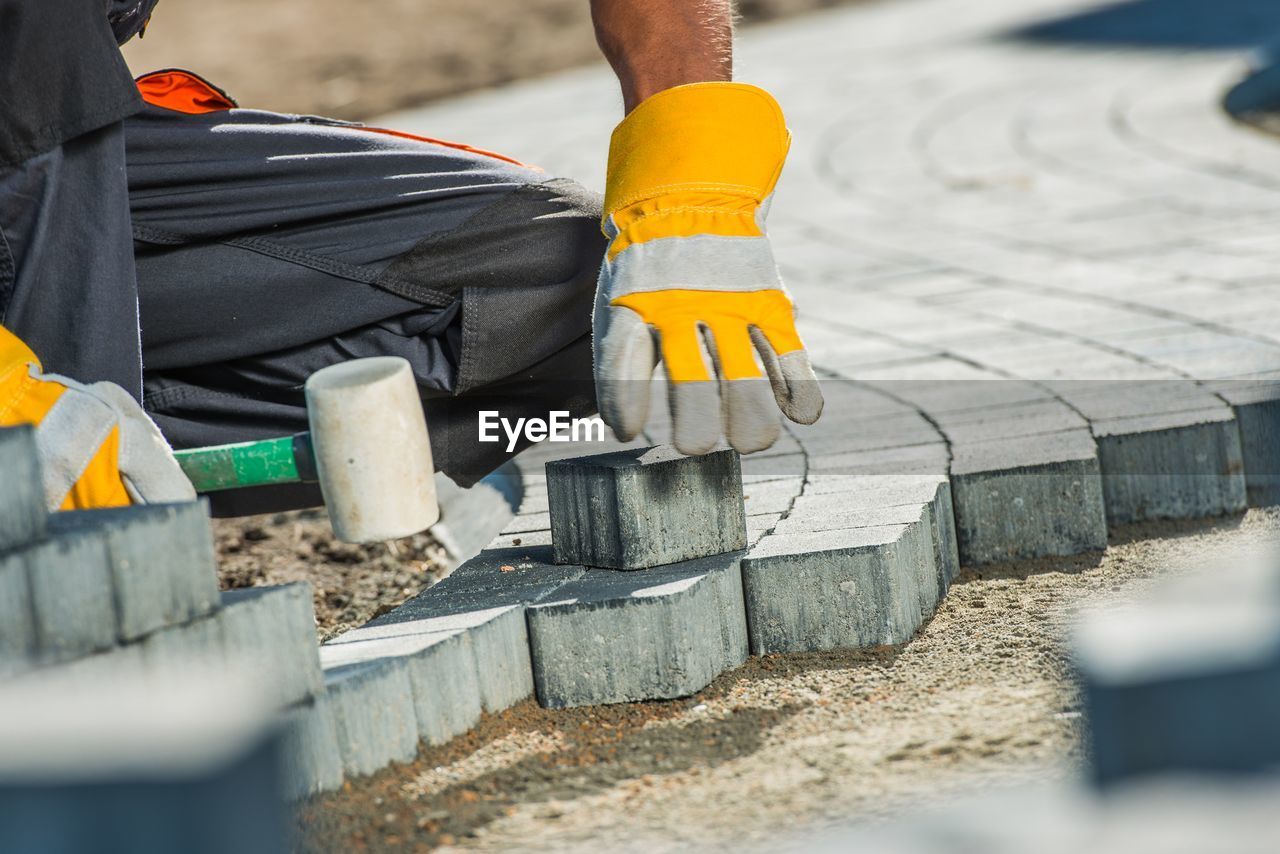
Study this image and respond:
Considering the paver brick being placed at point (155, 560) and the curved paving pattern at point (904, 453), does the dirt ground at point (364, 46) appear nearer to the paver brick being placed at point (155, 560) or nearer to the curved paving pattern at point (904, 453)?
the curved paving pattern at point (904, 453)

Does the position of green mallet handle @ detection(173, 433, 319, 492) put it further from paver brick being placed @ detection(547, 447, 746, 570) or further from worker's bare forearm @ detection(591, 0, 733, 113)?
worker's bare forearm @ detection(591, 0, 733, 113)

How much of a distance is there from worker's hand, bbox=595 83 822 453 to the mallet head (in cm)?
32

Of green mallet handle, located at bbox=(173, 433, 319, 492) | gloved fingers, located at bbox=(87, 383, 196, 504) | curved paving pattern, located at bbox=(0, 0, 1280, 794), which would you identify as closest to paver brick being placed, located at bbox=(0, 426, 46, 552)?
curved paving pattern, located at bbox=(0, 0, 1280, 794)

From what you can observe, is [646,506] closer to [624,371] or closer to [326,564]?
[624,371]

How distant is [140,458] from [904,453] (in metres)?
1.64

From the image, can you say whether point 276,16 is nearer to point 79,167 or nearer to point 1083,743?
point 79,167

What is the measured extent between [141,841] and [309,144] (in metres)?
1.87

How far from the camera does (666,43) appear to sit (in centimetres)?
273

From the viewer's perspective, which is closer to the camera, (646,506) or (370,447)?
(370,447)

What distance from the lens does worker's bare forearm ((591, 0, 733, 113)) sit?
2.72 metres

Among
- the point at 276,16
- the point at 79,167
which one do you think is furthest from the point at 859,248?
the point at 276,16

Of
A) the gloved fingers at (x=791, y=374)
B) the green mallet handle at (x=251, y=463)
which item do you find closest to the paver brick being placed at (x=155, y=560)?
the green mallet handle at (x=251, y=463)

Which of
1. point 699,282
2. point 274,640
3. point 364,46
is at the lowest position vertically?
point 274,640

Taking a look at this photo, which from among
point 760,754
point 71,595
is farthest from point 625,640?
point 71,595
